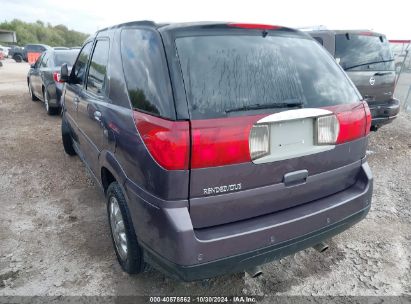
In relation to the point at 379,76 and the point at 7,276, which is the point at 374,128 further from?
the point at 7,276

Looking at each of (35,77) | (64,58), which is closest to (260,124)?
(64,58)

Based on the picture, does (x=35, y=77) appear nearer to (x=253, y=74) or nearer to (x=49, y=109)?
(x=49, y=109)

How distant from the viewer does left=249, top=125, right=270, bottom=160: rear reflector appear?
2.03 meters

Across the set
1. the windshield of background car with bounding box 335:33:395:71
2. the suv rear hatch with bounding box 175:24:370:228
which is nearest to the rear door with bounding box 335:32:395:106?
the windshield of background car with bounding box 335:33:395:71

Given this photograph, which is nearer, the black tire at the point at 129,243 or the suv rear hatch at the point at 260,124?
the suv rear hatch at the point at 260,124

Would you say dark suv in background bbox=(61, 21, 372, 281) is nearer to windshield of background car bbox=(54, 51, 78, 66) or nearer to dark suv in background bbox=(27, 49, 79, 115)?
dark suv in background bbox=(27, 49, 79, 115)

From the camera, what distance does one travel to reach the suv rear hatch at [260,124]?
197 cm

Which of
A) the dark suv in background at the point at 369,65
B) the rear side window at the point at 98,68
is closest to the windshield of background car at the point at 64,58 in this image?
the rear side window at the point at 98,68

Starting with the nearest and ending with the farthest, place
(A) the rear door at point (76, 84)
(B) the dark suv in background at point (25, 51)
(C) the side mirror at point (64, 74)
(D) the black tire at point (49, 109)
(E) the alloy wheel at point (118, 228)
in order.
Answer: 1. (E) the alloy wheel at point (118, 228)
2. (A) the rear door at point (76, 84)
3. (C) the side mirror at point (64, 74)
4. (D) the black tire at point (49, 109)
5. (B) the dark suv in background at point (25, 51)

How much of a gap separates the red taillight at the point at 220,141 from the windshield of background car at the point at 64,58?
749cm

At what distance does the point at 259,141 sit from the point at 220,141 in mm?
260

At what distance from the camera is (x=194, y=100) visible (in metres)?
1.97

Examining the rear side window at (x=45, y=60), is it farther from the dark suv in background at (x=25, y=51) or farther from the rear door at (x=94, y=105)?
the dark suv in background at (x=25, y=51)

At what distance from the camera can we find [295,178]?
88.0 inches
